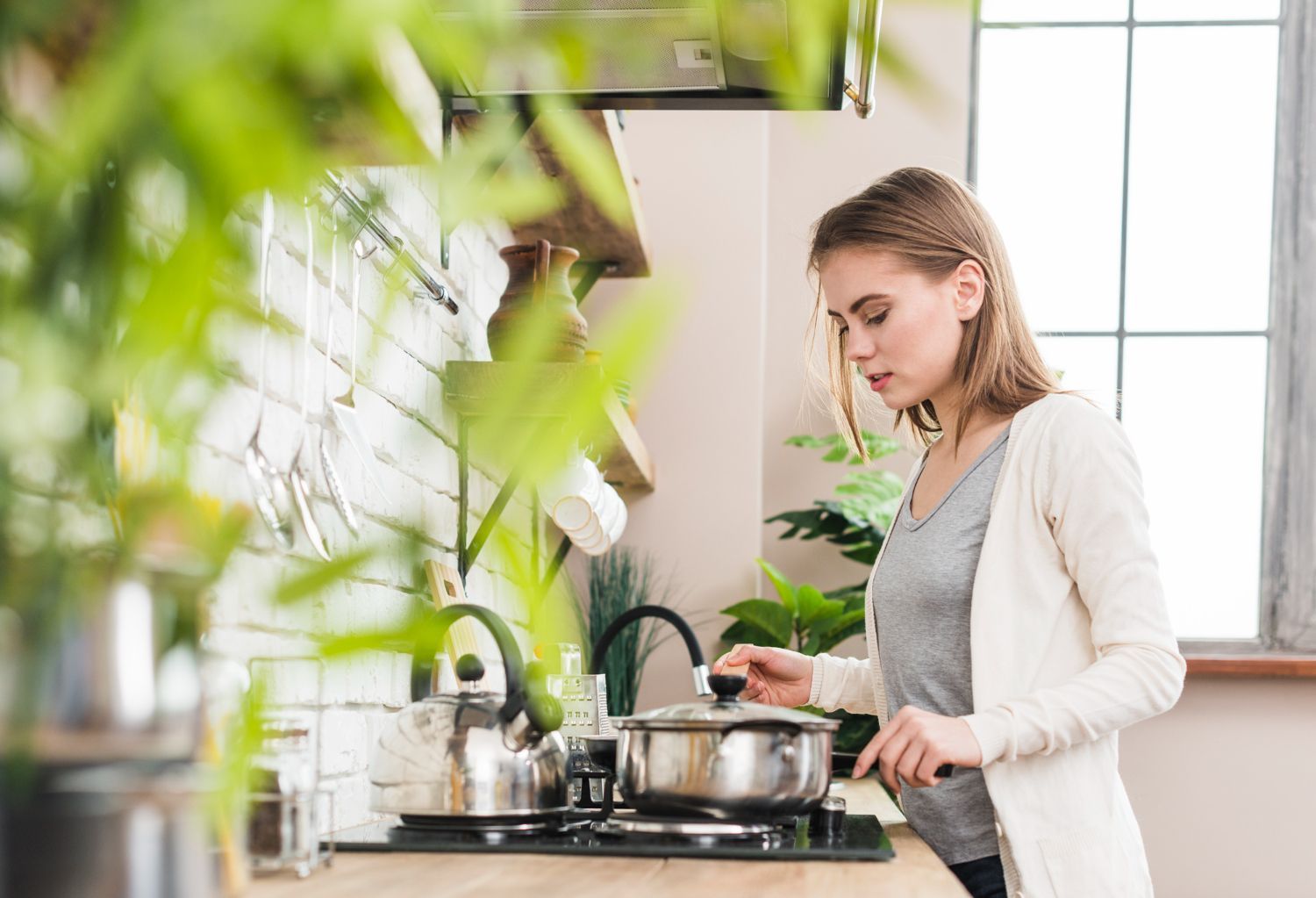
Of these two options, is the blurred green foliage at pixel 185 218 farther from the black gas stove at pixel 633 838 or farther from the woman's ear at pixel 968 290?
the woman's ear at pixel 968 290

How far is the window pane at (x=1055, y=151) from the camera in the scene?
3852 millimetres

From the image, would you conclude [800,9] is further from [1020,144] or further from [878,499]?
A: [1020,144]

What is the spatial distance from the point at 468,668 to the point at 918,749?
0.45 metres

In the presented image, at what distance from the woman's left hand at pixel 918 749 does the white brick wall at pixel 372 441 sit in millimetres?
508

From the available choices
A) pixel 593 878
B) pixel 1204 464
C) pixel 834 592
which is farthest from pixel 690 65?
pixel 1204 464

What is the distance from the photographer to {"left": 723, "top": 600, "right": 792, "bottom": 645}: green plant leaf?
10.2 feet

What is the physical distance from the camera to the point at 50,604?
16.0 inches

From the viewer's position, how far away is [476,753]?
116 centimetres

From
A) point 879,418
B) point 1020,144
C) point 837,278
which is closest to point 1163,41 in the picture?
point 1020,144

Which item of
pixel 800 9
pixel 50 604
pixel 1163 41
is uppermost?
pixel 1163 41

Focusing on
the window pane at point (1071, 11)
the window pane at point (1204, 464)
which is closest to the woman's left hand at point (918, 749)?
the window pane at point (1204, 464)

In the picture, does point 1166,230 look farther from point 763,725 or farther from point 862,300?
point 763,725

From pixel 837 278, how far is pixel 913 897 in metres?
0.97

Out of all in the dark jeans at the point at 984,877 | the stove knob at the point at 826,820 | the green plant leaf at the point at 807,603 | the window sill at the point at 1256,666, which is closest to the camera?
the stove knob at the point at 826,820
